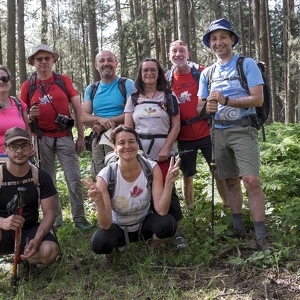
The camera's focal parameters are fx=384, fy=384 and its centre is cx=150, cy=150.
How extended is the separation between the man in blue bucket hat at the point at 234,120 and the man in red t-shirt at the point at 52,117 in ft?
6.43

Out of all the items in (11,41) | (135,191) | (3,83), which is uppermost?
(11,41)

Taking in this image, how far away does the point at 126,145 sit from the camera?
3.98m

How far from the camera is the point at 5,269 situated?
4.44 metres

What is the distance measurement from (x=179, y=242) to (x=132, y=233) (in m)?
0.63

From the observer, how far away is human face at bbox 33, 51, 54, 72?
17.1 ft

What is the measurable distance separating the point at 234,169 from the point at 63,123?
2.39 m

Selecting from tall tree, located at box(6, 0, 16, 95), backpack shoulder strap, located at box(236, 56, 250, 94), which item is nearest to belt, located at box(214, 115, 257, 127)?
backpack shoulder strap, located at box(236, 56, 250, 94)

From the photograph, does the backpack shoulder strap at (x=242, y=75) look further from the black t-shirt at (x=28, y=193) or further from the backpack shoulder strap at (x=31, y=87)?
the backpack shoulder strap at (x=31, y=87)

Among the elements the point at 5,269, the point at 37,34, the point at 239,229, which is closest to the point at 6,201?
the point at 5,269

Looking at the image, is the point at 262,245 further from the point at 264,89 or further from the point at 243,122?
the point at 264,89

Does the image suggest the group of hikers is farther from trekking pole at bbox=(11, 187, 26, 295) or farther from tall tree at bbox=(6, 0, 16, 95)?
tall tree at bbox=(6, 0, 16, 95)

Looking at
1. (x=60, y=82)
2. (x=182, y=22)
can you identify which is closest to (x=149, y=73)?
(x=60, y=82)

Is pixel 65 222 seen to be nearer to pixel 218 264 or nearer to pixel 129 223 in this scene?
pixel 129 223

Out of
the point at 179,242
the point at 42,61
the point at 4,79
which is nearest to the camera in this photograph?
the point at 179,242
